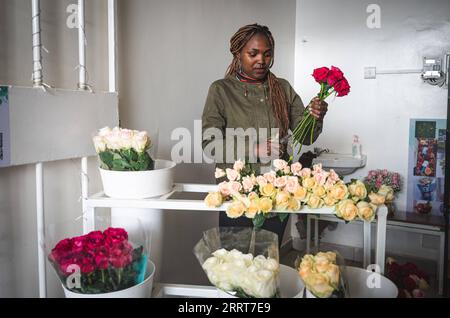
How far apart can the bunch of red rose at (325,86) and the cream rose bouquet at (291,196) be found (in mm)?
273

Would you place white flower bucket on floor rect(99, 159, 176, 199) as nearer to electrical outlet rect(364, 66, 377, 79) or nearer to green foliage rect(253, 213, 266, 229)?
green foliage rect(253, 213, 266, 229)

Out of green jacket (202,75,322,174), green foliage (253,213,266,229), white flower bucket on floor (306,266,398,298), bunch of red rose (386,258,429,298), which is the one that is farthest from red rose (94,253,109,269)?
green jacket (202,75,322,174)

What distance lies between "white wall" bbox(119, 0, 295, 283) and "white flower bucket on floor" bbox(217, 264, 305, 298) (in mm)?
744

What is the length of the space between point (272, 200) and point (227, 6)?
1500 mm

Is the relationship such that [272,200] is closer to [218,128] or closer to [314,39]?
[218,128]

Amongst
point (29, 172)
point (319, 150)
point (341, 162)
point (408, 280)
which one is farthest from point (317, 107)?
point (319, 150)

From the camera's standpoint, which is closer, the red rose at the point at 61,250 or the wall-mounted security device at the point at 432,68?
the red rose at the point at 61,250

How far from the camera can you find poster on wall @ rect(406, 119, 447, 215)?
9.05 ft

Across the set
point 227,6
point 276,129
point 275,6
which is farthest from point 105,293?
point 275,6

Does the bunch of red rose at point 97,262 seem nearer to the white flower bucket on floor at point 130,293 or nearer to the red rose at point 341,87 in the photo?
the white flower bucket on floor at point 130,293

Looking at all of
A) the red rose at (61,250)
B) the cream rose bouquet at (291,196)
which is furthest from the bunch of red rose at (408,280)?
the red rose at (61,250)

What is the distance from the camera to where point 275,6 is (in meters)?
2.69

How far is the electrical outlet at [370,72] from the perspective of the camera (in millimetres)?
2883

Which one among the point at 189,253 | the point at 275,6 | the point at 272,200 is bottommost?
the point at 189,253
